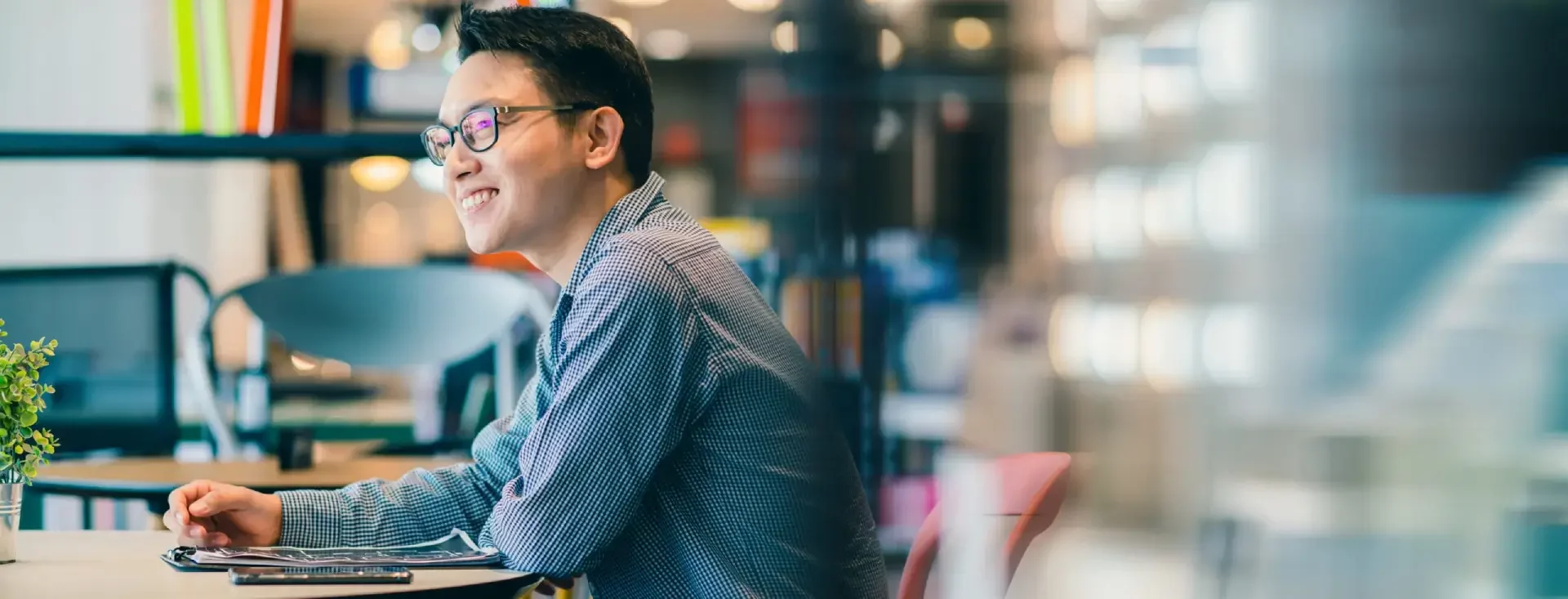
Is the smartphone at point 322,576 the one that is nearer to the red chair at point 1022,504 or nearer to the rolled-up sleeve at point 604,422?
the rolled-up sleeve at point 604,422

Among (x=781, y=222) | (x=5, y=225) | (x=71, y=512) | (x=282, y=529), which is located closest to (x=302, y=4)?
(x=5, y=225)

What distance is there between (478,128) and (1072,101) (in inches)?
35.1

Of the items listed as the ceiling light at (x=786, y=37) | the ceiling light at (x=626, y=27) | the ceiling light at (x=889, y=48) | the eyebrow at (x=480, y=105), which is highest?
the ceiling light at (x=626, y=27)

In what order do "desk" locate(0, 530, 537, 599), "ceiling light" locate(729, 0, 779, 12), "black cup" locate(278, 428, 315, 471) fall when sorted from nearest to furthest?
1. "ceiling light" locate(729, 0, 779, 12)
2. "desk" locate(0, 530, 537, 599)
3. "black cup" locate(278, 428, 315, 471)

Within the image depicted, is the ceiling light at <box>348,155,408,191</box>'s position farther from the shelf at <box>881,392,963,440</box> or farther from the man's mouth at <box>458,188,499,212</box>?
the shelf at <box>881,392,963,440</box>

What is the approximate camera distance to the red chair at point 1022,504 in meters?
0.49

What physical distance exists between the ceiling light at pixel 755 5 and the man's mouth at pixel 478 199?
712mm

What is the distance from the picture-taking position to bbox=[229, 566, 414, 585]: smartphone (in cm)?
104

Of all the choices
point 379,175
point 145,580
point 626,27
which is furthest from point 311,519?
point 379,175

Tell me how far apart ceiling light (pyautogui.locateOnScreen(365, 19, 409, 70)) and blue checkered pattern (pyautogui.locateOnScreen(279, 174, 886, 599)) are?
276 inches

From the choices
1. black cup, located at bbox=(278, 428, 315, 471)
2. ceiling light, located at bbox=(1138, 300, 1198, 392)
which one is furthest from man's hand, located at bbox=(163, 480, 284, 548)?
ceiling light, located at bbox=(1138, 300, 1198, 392)

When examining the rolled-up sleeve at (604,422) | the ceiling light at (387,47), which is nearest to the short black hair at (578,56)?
the rolled-up sleeve at (604,422)

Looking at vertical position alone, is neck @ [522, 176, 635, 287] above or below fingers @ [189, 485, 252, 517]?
above

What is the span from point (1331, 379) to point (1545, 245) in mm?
82
